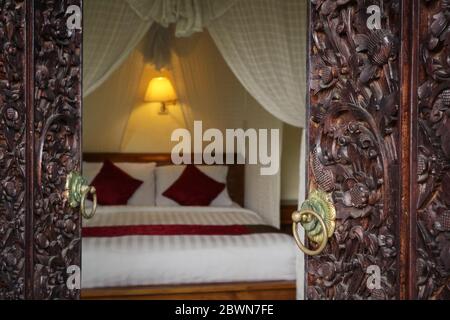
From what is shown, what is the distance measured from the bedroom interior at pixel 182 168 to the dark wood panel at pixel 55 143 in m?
0.46

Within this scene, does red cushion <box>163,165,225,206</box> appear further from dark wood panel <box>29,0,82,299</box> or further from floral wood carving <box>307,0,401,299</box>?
floral wood carving <box>307,0,401,299</box>

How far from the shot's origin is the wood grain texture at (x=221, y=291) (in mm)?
1672

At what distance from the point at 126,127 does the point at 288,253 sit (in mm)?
933

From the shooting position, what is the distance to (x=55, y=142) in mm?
817

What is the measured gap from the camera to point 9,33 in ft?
2.55

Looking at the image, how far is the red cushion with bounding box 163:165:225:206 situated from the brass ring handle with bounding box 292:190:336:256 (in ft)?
3.04

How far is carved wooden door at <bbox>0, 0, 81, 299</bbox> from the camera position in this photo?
0.78m

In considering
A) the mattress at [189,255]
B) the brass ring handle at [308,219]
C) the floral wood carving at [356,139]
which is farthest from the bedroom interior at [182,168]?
the brass ring handle at [308,219]

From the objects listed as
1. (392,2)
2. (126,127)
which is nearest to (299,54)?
(392,2)

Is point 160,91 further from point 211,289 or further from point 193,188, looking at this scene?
point 211,289

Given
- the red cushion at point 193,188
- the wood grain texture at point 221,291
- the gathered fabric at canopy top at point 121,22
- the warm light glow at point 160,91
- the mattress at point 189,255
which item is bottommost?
the wood grain texture at point 221,291

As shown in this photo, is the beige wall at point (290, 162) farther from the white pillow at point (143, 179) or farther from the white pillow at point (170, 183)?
the white pillow at point (143, 179)

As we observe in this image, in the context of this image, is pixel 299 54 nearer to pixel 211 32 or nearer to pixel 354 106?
pixel 211 32

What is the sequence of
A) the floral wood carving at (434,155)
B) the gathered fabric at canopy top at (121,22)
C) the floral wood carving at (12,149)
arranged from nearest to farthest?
1. the floral wood carving at (434,155)
2. the floral wood carving at (12,149)
3. the gathered fabric at canopy top at (121,22)
